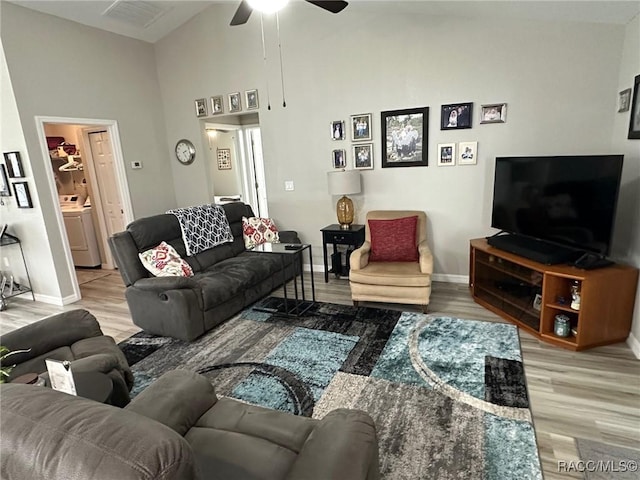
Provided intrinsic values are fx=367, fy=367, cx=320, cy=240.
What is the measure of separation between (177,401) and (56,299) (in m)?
3.81

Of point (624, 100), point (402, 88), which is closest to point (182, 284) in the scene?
point (402, 88)

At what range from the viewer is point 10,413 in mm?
823

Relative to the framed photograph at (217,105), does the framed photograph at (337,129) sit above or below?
below

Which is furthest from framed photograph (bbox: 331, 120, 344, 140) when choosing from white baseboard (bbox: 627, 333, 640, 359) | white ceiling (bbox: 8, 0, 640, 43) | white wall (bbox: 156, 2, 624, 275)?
white baseboard (bbox: 627, 333, 640, 359)

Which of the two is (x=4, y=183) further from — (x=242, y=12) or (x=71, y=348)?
(x=242, y=12)

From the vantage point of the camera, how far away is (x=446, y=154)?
13.1 ft

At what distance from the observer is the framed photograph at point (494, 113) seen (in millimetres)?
3686

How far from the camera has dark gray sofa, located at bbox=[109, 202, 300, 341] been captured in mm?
3104

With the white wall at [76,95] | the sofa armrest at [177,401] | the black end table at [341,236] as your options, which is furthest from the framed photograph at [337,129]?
the sofa armrest at [177,401]

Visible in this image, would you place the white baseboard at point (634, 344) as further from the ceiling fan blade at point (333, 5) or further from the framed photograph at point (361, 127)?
the ceiling fan blade at point (333, 5)

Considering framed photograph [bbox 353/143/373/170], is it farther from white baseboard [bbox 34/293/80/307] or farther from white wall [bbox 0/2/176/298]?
white baseboard [bbox 34/293/80/307]

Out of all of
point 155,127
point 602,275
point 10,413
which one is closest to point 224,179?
point 155,127

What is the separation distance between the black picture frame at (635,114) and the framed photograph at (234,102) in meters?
4.11

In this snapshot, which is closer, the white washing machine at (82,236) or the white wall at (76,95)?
the white wall at (76,95)
